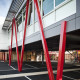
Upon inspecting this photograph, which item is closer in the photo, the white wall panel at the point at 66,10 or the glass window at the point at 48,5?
the white wall panel at the point at 66,10

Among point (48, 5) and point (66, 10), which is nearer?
point (66, 10)

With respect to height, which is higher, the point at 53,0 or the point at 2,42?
the point at 53,0

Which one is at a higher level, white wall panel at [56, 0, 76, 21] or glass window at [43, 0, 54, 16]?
glass window at [43, 0, 54, 16]

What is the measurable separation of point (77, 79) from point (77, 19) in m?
7.33

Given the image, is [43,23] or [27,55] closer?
[43,23]

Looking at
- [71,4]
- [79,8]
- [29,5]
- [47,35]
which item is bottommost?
[47,35]

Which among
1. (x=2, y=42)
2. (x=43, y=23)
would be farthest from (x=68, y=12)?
(x=2, y=42)

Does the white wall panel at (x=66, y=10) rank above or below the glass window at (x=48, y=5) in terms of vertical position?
below

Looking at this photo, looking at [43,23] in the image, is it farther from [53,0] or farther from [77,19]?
[77,19]

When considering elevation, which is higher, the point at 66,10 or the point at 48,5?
the point at 48,5

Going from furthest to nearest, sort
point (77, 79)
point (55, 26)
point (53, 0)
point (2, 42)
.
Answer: point (2, 42) → point (77, 79) → point (53, 0) → point (55, 26)

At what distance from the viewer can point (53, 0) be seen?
7.88 metres

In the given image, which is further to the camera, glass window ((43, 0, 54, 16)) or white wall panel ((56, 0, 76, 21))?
glass window ((43, 0, 54, 16))

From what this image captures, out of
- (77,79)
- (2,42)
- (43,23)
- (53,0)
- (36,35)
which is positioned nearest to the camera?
(53,0)
